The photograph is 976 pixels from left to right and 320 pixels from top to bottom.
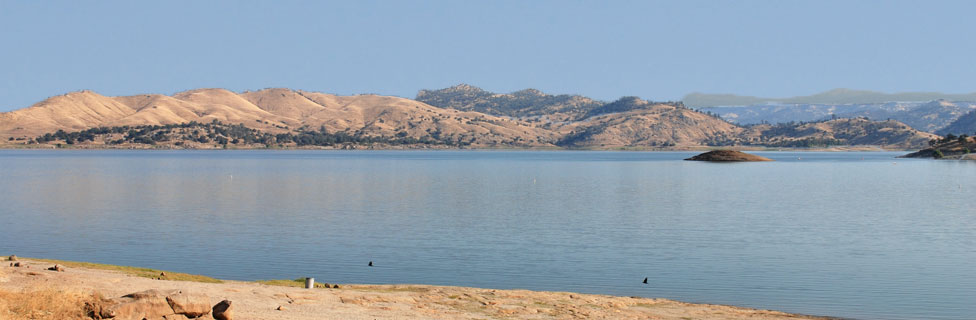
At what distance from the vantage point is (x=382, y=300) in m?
27.5

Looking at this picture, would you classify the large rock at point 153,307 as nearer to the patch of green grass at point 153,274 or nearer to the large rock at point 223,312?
the large rock at point 223,312

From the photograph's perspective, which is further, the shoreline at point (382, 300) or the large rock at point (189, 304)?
the shoreline at point (382, 300)

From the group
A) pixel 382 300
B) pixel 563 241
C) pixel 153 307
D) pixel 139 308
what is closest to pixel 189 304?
pixel 153 307

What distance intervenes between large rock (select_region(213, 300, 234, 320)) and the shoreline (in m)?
0.98

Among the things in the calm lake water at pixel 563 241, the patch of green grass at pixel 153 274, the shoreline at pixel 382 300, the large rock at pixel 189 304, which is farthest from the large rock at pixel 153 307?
the calm lake water at pixel 563 241

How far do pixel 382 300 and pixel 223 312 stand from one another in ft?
21.3

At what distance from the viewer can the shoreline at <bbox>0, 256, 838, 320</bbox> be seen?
25.1 metres

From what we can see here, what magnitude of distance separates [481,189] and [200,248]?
57642mm

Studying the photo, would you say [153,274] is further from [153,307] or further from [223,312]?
[223,312]

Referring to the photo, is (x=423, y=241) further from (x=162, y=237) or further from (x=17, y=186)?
(x=17, y=186)

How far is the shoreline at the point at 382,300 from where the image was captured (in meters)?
25.1

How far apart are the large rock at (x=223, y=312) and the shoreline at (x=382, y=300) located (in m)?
0.98

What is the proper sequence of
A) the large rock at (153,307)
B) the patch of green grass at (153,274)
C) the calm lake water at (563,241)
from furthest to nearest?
1. the calm lake water at (563,241)
2. the patch of green grass at (153,274)
3. the large rock at (153,307)

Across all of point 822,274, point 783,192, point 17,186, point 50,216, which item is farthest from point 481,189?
point 822,274
